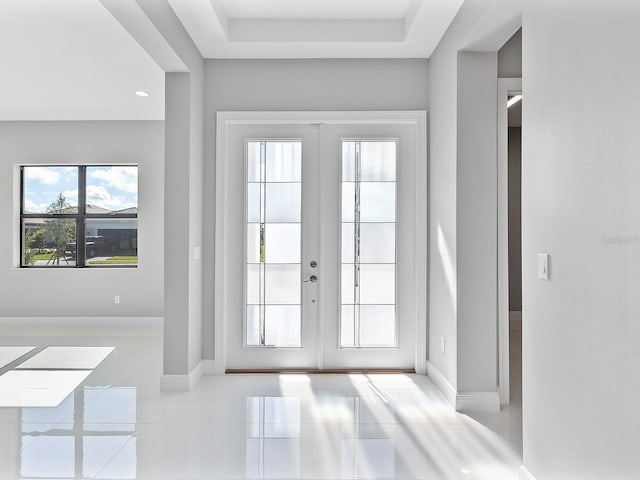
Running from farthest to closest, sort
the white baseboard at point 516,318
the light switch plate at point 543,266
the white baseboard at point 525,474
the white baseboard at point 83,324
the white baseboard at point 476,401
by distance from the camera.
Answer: the white baseboard at point 516,318
the white baseboard at point 83,324
the white baseboard at point 476,401
the white baseboard at point 525,474
the light switch plate at point 543,266

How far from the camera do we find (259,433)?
277 cm

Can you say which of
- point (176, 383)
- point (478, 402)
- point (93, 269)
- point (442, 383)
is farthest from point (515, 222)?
point (93, 269)

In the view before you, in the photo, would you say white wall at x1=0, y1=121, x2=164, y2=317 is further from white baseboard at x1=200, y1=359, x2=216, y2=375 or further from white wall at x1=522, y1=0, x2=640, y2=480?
white wall at x1=522, y1=0, x2=640, y2=480

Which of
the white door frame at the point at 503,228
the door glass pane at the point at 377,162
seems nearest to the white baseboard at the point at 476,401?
the white door frame at the point at 503,228

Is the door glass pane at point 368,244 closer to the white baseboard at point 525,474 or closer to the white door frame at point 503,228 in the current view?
the white door frame at point 503,228

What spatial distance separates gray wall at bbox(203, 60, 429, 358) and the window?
2902mm

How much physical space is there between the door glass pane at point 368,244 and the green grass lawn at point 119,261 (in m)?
3.66

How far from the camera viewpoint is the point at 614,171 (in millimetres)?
1471

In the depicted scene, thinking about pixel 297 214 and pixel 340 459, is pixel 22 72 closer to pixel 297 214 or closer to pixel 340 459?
pixel 297 214

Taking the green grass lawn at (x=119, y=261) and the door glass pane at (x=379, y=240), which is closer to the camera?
the door glass pane at (x=379, y=240)

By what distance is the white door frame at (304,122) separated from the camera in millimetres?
3895

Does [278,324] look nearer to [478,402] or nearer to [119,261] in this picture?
[478,402]

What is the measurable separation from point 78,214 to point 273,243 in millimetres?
3837

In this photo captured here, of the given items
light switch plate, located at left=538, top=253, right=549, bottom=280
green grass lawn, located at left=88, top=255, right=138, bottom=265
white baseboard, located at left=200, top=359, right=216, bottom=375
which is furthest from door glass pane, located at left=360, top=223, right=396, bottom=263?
green grass lawn, located at left=88, top=255, right=138, bottom=265
